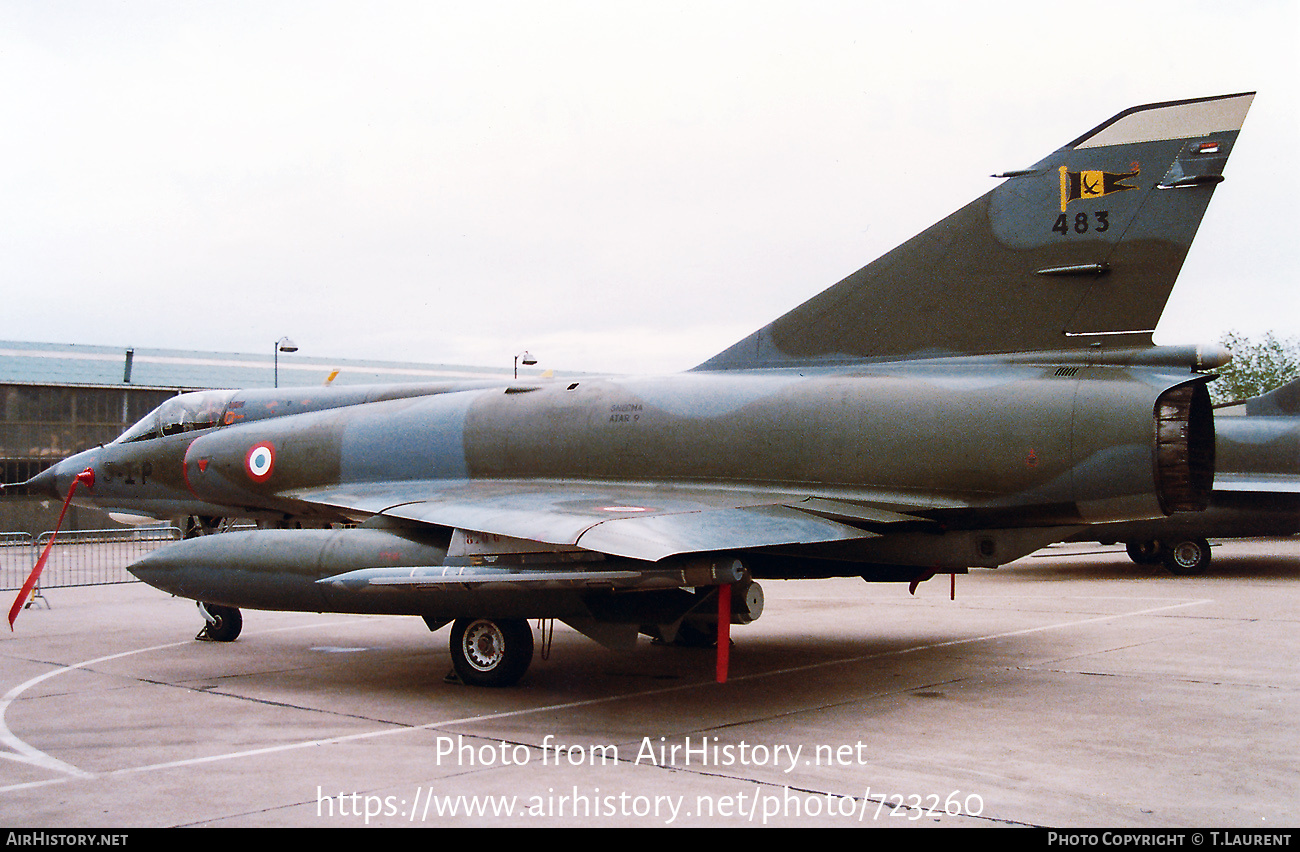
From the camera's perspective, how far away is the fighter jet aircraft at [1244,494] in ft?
60.2

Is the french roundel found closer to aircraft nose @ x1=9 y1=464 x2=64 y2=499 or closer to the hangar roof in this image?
aircraft nose @ x1=9 y1=464 x2=64 y2=499

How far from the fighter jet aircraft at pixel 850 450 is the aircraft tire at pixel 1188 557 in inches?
481

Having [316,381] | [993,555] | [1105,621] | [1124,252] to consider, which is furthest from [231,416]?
[316,381]

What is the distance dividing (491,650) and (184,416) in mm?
6277

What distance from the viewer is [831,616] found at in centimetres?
1436

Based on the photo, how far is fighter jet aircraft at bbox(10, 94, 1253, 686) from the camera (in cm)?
794

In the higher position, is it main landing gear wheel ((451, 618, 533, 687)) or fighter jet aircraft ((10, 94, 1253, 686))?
fighter jet aircraft ((10, 94, 1253, 686))

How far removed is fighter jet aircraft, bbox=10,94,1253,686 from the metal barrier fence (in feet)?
28.6

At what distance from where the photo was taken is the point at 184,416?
13172 millimetres

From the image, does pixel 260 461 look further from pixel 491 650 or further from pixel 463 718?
pixel 463 718

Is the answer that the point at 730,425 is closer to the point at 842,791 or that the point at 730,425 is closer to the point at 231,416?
the point at 842,791

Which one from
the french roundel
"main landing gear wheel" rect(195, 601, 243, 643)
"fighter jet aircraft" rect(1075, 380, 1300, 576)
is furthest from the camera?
"fighter jet aircraft" rect(1075, 380, 1300, 576)

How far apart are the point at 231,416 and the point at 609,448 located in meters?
5.86

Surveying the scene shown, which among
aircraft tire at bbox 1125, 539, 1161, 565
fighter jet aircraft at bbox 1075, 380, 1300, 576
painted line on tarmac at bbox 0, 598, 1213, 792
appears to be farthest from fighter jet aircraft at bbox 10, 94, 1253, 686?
aircraft tire at bbox 1125, 539, 1161, 565
